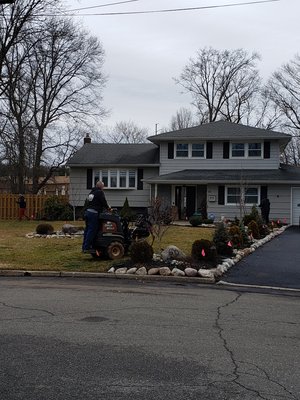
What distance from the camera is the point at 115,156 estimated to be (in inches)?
1460

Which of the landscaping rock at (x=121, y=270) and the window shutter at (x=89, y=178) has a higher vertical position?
the window shutter at (x=89, y=178)

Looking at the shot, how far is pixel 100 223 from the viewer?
13734 millimetres

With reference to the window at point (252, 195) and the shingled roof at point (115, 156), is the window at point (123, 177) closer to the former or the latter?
the shingled roof at point (115, 156)

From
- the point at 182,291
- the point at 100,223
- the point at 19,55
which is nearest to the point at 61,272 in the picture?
the point at 100,223

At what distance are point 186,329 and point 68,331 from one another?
1.59 meters

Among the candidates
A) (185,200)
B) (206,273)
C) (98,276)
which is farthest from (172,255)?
(185,200)

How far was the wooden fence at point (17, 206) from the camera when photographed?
1421 inches

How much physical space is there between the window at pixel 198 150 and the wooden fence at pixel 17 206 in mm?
9602

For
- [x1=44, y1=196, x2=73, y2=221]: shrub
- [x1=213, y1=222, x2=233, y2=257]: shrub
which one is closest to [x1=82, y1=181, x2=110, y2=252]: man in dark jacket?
[x1=213, y1=222, x2=233, y2=257]: shrub

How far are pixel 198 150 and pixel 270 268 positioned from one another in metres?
21.7

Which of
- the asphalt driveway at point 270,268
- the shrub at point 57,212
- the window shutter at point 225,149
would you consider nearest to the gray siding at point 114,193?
the shrub at point 57,212

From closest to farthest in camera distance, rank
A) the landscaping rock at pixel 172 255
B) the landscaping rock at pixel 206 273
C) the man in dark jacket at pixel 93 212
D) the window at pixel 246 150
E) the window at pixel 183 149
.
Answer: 1. the landscaping rock at pixel 206 273
2. the landscaping rock at pixel 172 255
3. the man in dark jacket at pixel 93 212
4. the window at pixel 246 150
5. the window at pixel 183 149

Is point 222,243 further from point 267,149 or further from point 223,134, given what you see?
point 223,134

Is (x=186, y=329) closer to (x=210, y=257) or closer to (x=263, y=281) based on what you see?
(x=263, y=281)
